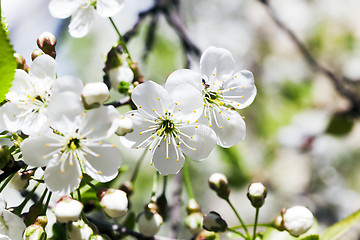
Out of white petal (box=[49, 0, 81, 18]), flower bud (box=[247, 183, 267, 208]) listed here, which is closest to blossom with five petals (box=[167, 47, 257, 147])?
flower bud (box=[247, 183, 267, 208])

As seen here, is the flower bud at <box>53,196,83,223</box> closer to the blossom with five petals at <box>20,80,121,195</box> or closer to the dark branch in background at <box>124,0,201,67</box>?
the blossom with five petals at <box>20,80,121,195</box>

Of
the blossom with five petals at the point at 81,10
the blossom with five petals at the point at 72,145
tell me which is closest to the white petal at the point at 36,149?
the blossom with five petals at the point at 72,145

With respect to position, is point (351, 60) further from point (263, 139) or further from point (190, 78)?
point (190, 78)

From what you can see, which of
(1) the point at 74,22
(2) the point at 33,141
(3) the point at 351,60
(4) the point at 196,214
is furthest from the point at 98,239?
(3) the point at 351,60

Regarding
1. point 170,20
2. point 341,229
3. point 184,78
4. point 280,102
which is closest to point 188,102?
point 184,78

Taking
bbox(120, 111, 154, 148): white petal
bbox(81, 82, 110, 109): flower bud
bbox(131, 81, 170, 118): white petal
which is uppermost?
bbox(131, 81, 170, 118): white petal
